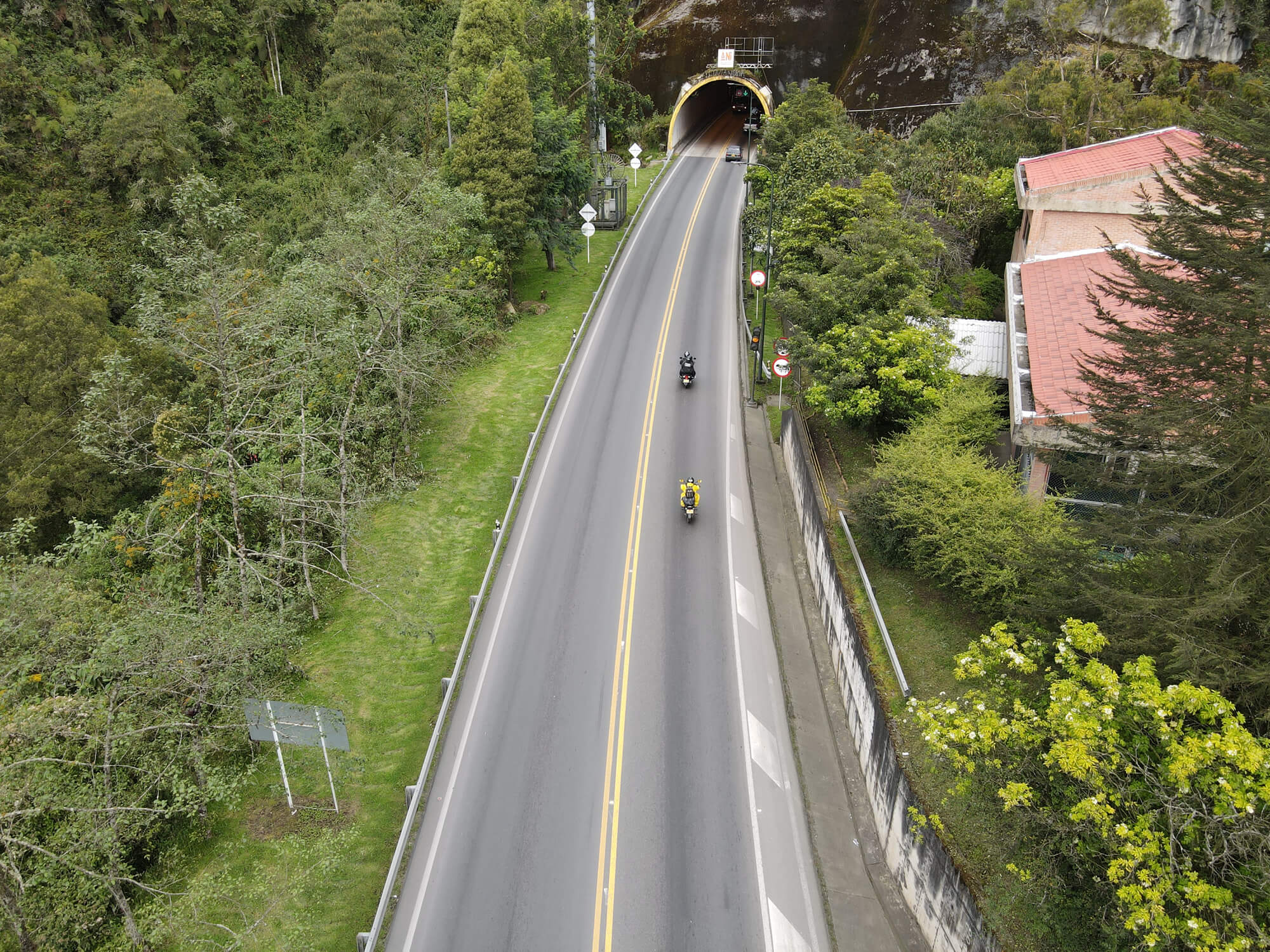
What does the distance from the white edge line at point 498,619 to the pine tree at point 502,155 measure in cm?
736

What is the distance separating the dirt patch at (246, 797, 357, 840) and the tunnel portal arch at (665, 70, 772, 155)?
64318mm

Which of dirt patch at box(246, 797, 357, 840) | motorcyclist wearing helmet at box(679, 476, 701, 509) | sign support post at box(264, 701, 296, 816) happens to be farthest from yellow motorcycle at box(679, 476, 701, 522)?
sign support post at box(264, 701, 296, 816)

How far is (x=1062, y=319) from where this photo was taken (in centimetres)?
2639

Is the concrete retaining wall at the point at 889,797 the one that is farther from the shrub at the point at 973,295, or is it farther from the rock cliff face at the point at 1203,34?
the rock cliff face at the point at 1203,34

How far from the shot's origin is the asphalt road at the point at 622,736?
1598cm

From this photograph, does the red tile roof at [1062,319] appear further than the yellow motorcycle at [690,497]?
No

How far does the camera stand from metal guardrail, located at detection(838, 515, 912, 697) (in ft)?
60.2

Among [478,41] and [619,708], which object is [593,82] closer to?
[478,41]

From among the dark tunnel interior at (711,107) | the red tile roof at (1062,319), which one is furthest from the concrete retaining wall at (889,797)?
the dark tunnel interior at (711,107)

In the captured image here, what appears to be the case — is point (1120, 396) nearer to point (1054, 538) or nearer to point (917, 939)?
point (1054, 538)

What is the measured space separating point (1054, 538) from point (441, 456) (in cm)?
2343

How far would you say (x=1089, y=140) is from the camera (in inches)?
1634

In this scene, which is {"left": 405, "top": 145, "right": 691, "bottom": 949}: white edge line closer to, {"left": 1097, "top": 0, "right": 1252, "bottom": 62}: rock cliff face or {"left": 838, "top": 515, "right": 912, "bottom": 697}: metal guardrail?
{"left": 838, "top": 515, "right": 912, "bottom": 697}: metal guardrail

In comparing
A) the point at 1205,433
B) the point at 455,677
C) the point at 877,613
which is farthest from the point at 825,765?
the point at 1205,433
